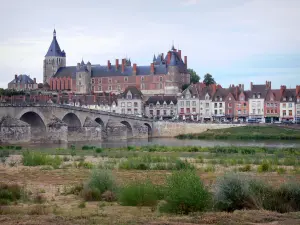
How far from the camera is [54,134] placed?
69.6 metres

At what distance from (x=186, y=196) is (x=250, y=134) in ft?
193

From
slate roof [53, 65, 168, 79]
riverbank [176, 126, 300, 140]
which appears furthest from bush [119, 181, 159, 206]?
slate roof [53, 65, 168, 79]

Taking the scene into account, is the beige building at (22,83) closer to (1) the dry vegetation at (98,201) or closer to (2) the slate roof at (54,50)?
(2) the slate roof at (54,50)

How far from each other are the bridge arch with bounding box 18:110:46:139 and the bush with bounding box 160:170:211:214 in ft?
187

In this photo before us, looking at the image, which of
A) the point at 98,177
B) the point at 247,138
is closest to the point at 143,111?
the point at 247,138

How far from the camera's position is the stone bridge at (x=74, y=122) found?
69812 millimetres

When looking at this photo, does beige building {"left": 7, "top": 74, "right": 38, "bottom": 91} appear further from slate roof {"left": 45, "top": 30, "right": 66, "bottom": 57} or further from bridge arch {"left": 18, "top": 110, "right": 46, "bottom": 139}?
bridge arch {"left": 18, "top": 110, "right": 46, "bottom": 139}

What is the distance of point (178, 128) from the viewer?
83188 mm

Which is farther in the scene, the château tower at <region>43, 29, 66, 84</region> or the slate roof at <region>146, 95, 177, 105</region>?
the château tower at <region>43, 29, 66, 84</region>

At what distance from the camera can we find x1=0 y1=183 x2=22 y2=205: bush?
1750 centimetres

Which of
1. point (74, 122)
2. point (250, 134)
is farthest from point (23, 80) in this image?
point (250, 134)

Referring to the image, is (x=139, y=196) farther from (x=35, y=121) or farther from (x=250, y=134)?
(x=35, y=121)

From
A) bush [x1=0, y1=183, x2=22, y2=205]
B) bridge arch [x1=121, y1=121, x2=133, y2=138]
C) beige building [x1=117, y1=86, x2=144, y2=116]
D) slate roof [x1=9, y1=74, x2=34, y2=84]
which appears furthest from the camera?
slate roof [x1=9, y1=74, x2=34, y2=84]

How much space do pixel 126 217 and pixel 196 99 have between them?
80269 mm
